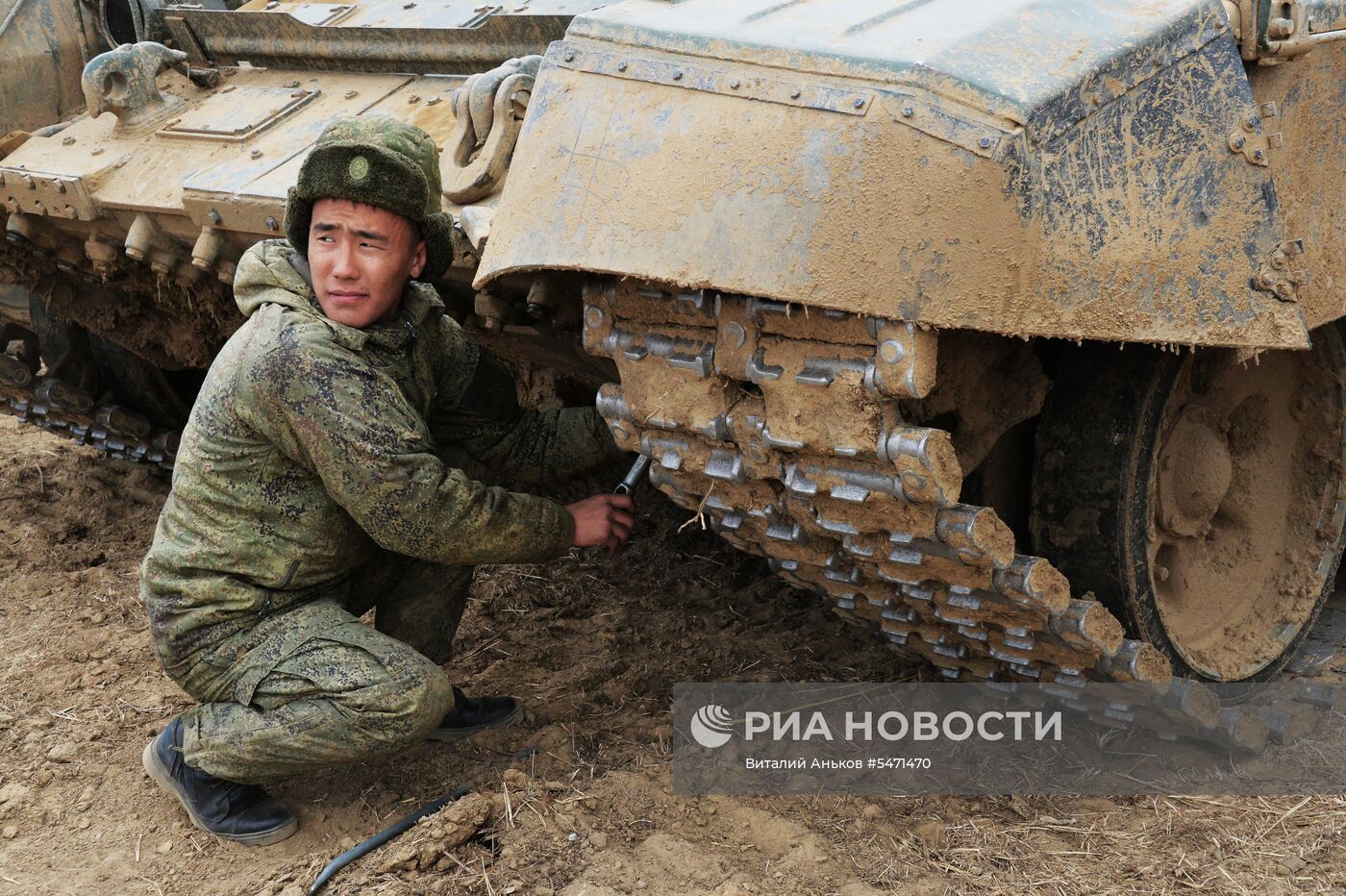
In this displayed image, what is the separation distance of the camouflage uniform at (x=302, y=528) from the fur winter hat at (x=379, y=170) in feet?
0.83

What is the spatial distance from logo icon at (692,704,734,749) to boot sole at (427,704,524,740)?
469 mm

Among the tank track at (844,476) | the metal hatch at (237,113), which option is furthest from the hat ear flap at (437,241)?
the metal hatch at (237,113)

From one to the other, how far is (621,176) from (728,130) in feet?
0.68

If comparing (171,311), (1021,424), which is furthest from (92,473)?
(1021,424)

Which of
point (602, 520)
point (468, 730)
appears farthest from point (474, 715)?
point (602, 520)

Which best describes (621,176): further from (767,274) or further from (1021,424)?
(1021,424)

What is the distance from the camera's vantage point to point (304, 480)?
311cm

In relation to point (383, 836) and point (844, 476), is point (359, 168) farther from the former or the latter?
A: point (383, 836)

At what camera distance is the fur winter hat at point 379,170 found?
9.56ft

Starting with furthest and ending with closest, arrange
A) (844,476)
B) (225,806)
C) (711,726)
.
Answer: (711,726)
(225,806)
(844,476)

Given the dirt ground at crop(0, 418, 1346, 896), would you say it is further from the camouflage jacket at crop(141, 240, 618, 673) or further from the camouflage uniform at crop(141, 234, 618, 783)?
the camouflage jacket at crop(141, 240, 618, 673)

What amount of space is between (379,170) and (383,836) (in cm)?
142

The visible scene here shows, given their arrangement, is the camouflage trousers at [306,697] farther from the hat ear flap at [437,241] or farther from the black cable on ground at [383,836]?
the hat ear flap at [437,241]

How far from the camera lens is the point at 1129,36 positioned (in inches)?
91.0
